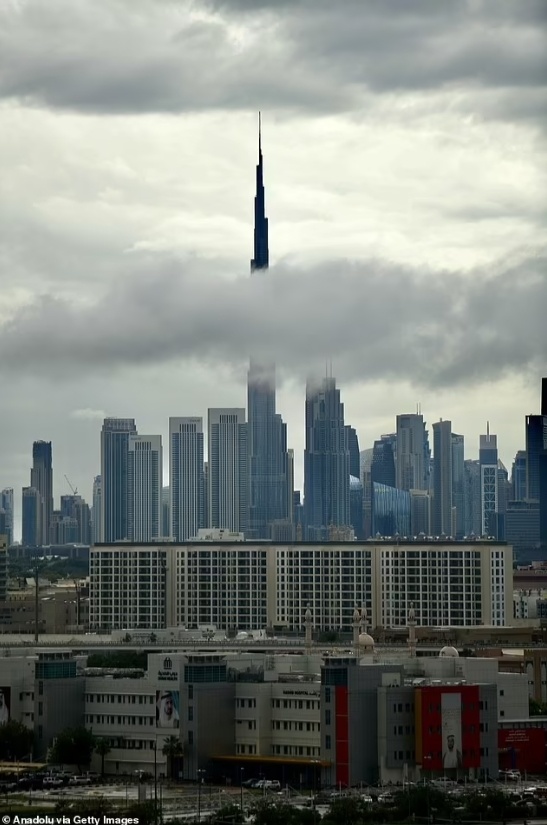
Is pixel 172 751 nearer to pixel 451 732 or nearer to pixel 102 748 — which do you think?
pixel 102 748

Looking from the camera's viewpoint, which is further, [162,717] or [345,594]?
[345,594]

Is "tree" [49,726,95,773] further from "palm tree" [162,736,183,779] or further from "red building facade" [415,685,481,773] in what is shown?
"red building facade" [415,685,481,773]

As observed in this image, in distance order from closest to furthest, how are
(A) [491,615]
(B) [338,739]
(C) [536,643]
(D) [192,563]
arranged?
(B) [338,739], (C) [536,643], (A) [491,615], (D) [192,563]

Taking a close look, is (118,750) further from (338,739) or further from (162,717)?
(338,739)

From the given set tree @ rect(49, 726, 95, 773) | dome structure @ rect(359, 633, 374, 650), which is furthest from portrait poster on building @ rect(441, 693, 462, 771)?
dome structure @ rect(359, 633, 374, 650)

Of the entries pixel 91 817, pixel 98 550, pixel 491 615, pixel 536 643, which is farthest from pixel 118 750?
pixel 98 550

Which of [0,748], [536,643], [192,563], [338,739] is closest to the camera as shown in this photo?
[338,739]

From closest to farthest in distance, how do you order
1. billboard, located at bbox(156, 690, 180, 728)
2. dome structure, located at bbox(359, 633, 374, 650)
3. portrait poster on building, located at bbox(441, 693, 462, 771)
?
portrait poster on building, located at bbox(441, 693, 462, 771) < billboard, located at bbox(156, 690, 180, 728) < dome structure, located at bbox(359, 633, 374, 650)

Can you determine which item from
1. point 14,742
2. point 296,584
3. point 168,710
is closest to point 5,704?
point 14,742
